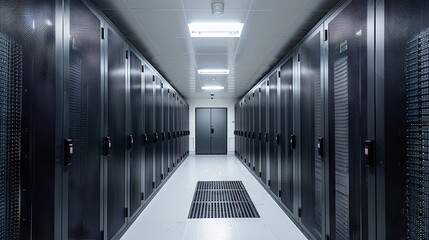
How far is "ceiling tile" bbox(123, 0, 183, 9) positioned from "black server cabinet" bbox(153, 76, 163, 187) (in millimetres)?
1991

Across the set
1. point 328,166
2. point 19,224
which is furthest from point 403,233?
point 19,224

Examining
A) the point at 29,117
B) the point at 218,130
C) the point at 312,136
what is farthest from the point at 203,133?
the point at 29,117

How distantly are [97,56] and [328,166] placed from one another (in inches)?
84.0

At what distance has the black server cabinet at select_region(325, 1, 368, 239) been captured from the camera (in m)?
1.76

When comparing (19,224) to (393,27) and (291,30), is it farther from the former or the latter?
(291,30)

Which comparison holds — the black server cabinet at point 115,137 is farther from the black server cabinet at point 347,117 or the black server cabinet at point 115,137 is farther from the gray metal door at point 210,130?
the gray metal door at point 210,130

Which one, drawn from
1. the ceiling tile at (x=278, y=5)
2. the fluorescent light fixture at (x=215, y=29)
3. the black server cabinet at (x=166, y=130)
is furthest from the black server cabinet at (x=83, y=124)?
the black server cabinet at (x=166, y=130)

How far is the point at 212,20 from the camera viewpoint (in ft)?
10.3

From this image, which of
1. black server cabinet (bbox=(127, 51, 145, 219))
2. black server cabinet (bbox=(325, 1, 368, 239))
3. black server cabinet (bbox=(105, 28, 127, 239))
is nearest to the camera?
black server cabinet (bbox=(325, 1, 368, 239))

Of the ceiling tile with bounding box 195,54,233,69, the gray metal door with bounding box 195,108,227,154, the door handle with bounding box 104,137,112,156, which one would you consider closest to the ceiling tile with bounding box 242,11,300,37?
the ceiling tile with bounding box 195,54,233,69

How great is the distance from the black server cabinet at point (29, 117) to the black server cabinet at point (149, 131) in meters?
2.24

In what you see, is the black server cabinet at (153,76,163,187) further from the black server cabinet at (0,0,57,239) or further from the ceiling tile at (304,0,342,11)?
the black server cabinet at (0,0,57,239)

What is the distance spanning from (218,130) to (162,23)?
8.73 m

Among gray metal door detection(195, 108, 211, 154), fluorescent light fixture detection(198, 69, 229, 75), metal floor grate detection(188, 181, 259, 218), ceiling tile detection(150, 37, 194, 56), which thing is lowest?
metal floor grate detection(188, 181, 259, 218)
